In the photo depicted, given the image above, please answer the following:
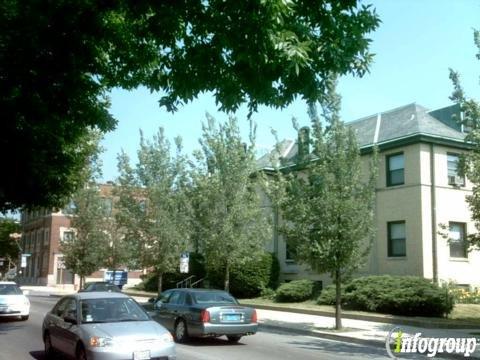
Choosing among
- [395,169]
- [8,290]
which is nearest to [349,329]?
[8,290]

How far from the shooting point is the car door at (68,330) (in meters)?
10.3

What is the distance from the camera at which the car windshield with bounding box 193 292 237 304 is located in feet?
48.7

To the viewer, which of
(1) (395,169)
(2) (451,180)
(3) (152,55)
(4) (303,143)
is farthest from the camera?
(1) (395,169)

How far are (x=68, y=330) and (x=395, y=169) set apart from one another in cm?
2104

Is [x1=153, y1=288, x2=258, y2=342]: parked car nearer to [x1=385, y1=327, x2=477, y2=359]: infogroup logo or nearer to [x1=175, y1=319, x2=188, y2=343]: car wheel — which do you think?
[x1=175, y1=319, x2=188, y2=343]: car wheel

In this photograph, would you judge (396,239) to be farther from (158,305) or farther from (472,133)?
(158,305)

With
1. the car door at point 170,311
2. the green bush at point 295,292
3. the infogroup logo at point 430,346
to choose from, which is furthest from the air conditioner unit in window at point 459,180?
the car door at point 170,311

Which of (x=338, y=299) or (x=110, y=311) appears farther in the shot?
(x=338, y=299)

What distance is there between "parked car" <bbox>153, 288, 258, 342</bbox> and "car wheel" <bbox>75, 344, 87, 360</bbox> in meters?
4.38

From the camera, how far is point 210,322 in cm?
1400

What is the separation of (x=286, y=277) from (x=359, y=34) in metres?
27.3

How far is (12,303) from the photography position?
65.3 feet

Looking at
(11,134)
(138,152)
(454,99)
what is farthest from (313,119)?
(138,152)

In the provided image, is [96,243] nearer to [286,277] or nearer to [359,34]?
[286,277]
